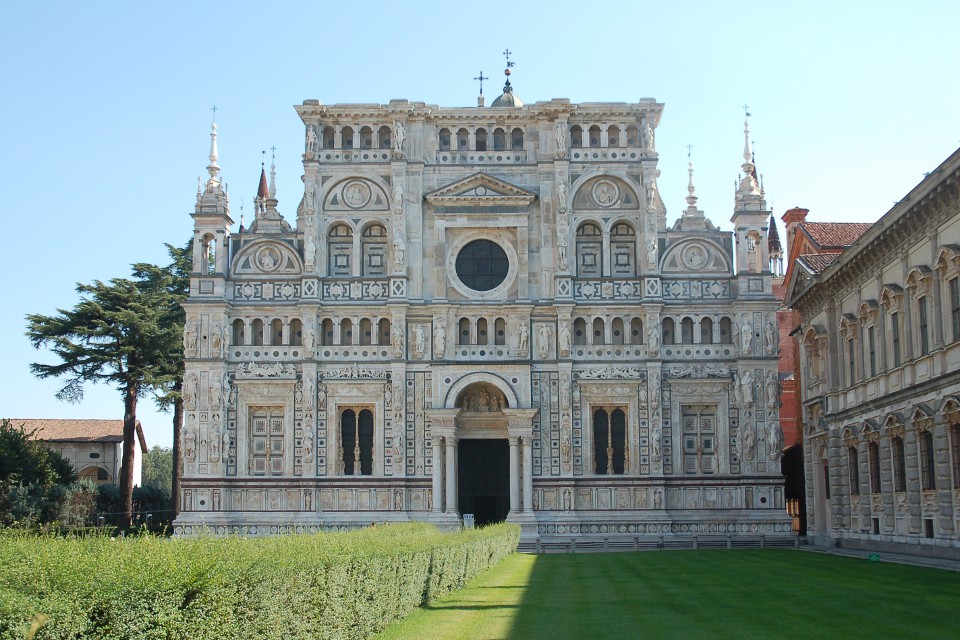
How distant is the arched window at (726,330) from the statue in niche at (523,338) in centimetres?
913

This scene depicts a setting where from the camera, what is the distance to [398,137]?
2141 inches

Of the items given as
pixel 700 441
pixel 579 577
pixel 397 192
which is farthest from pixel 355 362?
pixel 579 577

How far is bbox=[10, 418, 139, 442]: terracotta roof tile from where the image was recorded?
8594 centimetres

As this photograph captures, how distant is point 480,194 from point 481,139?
338 cm

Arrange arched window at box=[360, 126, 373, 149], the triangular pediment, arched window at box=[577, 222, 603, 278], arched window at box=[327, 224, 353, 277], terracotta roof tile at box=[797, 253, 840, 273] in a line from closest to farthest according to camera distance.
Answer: terracotta roof tile at box=[797, 253, 840, 273] → the triangular pediment → arched window at box=[577, 222, 603, 278] → arched window at box=[327, 224, 353, 277] → arched window at box=[360, 126, 373, 149]

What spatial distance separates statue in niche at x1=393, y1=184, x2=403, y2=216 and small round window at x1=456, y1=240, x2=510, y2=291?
351cm

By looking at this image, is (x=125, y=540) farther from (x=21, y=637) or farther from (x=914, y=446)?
(x=914, y=446)

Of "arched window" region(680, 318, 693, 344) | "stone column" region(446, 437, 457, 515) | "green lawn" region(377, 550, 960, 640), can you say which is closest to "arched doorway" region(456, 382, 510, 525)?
"stone column" region(446, 437, 457, 515)

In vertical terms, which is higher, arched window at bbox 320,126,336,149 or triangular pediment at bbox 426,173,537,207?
arched window at bbox 320,126,336,149

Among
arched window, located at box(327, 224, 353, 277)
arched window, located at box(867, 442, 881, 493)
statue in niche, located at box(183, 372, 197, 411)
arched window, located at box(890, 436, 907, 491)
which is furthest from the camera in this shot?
arched window, located at box(327, 224, 353, 277)

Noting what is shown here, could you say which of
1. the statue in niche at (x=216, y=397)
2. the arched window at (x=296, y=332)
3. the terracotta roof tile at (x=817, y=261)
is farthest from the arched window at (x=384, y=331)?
the terracotta roof tile at (x=817, y=261)

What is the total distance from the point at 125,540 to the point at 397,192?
3905 centimetres

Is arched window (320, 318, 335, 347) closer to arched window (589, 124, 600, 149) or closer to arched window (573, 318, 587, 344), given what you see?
arched window (573, 318, 587, 344)

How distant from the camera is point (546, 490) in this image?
2046 inches
